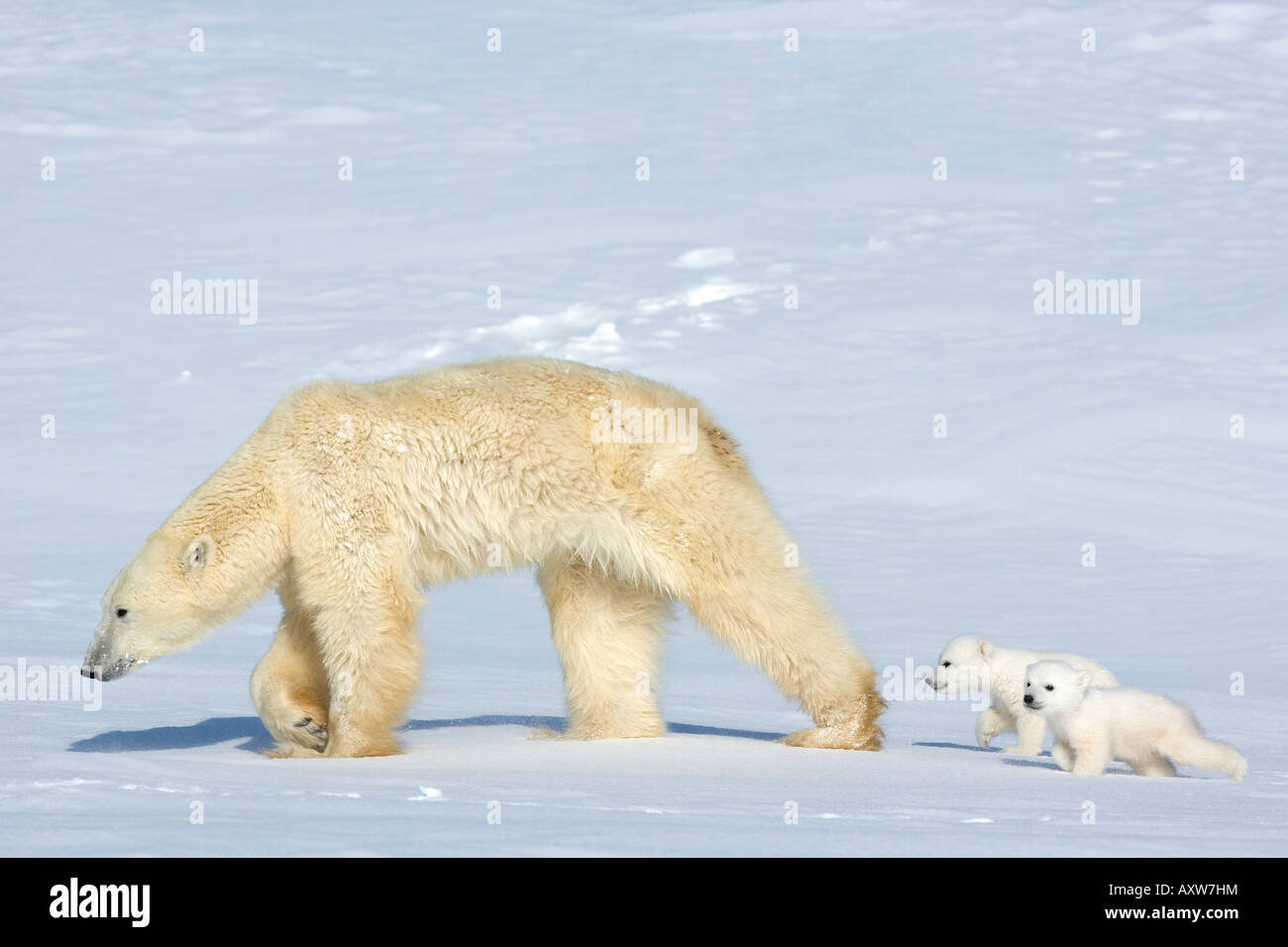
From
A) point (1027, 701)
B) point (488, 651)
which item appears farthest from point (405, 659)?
point (488, 651)

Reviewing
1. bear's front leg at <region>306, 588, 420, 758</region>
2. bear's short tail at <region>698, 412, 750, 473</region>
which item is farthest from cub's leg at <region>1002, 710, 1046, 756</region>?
bear's front leg at <region>306, 588, 420, 758</region>

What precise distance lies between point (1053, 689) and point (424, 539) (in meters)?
2.73

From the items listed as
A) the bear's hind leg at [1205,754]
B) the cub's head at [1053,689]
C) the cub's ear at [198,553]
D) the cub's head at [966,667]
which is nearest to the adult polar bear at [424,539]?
the cub's ear at [198,553]

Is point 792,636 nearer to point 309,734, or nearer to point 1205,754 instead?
point 1205,754

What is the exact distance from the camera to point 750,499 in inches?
273

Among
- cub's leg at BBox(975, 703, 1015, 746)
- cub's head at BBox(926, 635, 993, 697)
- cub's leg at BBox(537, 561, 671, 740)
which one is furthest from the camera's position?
cub's leg at BBox(975, 703, 1015, 746)

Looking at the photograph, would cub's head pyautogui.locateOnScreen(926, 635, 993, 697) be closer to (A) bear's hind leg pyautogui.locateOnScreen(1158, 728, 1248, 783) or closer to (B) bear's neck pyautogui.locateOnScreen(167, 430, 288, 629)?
(A) bear's hind leg pyautogui.locateOnScreen(1158, 728, 1248, 783)

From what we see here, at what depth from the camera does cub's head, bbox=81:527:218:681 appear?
22.1 ft

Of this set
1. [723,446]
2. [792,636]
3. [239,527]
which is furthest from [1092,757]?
[239,527]

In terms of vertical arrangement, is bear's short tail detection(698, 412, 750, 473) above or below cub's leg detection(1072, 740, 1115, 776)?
above

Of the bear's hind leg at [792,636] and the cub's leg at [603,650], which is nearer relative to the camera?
the bear's hind leg at [792,636]

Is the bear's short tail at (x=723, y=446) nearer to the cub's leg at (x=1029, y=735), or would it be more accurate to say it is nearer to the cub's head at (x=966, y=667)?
the cub's head at (x=966, y=667)

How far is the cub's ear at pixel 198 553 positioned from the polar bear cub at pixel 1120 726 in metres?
3.48

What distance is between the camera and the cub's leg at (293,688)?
671cm
